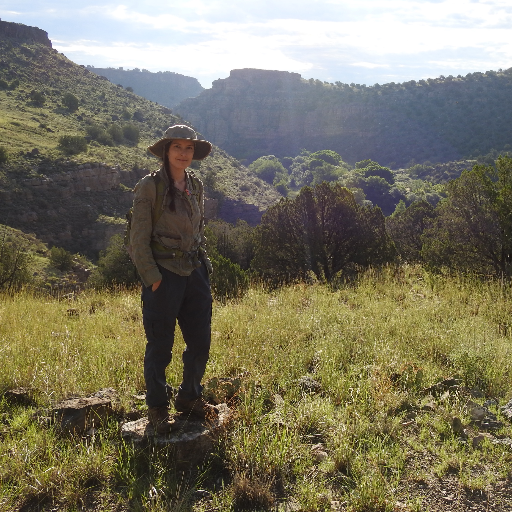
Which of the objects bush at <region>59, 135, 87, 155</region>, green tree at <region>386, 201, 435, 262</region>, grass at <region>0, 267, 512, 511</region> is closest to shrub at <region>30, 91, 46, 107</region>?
bush at <region>59, 135, 87, 155</region>

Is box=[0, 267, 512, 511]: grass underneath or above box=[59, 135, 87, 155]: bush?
underneath

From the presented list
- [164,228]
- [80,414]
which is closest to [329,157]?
[164,228]

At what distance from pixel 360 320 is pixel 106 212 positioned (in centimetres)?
3095

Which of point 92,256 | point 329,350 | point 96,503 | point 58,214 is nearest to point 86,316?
point 329,350

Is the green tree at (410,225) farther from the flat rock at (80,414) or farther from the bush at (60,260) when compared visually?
the flat rock at (80,414)

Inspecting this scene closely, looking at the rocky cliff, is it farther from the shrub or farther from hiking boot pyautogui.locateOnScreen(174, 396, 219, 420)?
hiking boot pyautogui.locateOnScreen(174, 396, 219, 420)

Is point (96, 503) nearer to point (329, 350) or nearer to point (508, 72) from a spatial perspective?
point (329, 350)

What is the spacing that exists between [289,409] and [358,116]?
110518 mm

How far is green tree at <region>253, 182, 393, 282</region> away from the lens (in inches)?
449

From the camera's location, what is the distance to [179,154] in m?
2.58

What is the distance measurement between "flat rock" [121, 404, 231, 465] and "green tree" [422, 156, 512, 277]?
7167mm

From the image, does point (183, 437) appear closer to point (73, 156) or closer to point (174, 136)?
point (174, 136)

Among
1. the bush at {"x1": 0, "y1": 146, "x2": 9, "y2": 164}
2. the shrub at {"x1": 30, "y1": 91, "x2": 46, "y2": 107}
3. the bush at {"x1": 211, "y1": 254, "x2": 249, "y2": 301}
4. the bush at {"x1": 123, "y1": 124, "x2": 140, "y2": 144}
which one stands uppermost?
the shrub at {"x1": 30, "y1": 91, "x2": 46, "y2": 107}

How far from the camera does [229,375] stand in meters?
3.52
